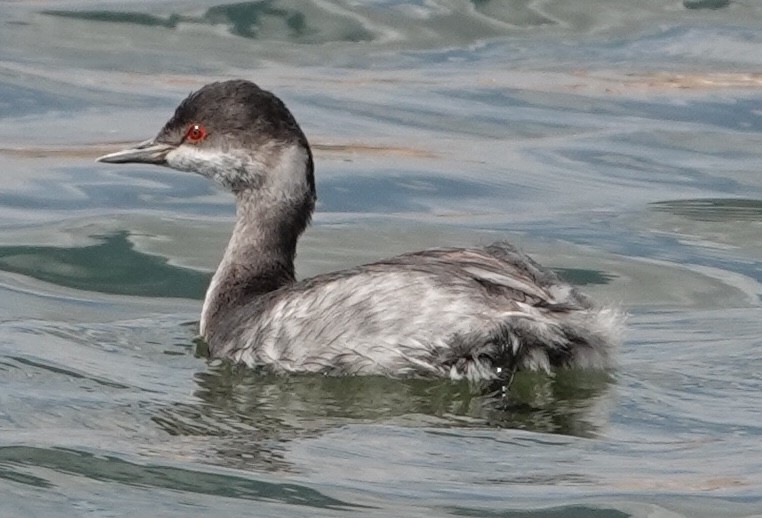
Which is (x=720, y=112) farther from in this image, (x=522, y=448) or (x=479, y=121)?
(x=522, y=448)

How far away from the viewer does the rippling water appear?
6.20m

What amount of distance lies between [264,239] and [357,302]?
1164mm

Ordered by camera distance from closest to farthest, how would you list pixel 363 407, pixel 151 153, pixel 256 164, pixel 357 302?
1. pixel 363 407
2. pixel 357 302
3. pixel 256 164
4. pixel 151 153

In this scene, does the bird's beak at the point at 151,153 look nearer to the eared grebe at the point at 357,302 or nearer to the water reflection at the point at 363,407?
the eared grebe at the point at 357,302

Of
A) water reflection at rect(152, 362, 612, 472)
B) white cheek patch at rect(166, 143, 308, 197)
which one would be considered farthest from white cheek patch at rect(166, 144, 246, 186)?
water reflection at rect(152, 362, 612, 472)

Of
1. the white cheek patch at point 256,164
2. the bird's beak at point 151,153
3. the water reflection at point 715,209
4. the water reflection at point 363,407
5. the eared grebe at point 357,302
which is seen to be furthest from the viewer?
the water reflection at point 715,209

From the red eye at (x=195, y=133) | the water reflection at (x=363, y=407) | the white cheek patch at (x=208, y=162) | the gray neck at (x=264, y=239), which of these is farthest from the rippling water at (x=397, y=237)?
the red eye at (x=195, y=133)

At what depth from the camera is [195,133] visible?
8.28 metres

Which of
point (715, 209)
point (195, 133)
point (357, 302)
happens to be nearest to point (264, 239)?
point (195, 133)

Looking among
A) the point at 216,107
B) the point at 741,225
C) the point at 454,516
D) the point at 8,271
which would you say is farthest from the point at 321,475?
the point at 741,225

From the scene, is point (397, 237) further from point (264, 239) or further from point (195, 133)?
point (195, 133)

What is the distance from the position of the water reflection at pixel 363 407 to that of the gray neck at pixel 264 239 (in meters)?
0.81

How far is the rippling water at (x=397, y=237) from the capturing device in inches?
244

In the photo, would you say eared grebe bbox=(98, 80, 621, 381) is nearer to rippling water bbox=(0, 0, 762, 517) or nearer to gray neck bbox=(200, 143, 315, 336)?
gray neck bbox=(200, 143, 315, 336)
